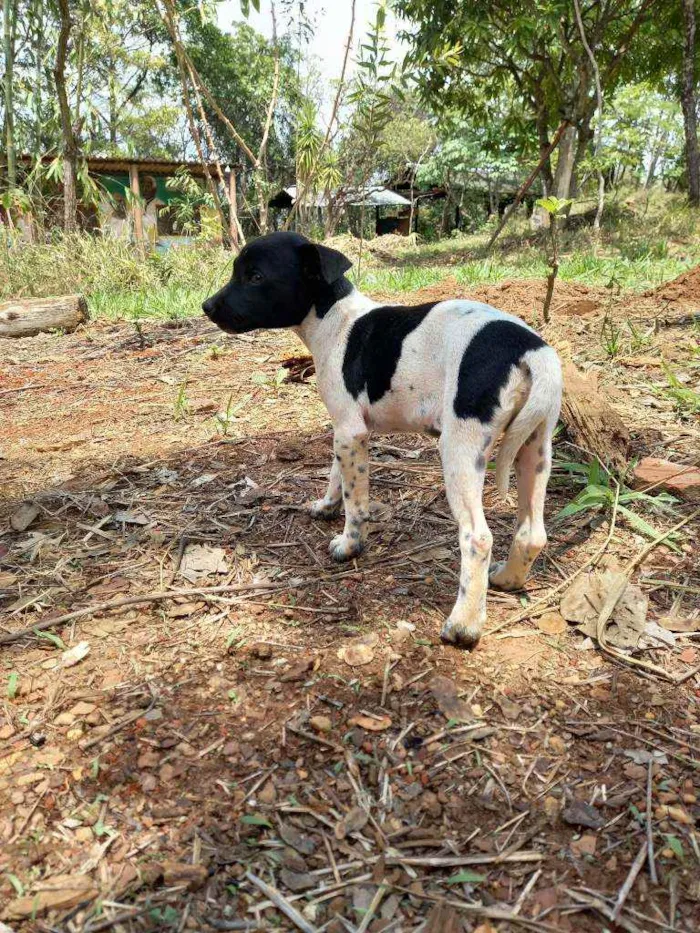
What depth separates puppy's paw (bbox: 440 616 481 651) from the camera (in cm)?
242

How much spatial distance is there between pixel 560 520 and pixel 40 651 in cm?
244

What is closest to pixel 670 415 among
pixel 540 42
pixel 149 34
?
pixel 540 42

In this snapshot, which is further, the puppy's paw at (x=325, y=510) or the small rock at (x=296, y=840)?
the puppy's paw at (x=325, y=510)

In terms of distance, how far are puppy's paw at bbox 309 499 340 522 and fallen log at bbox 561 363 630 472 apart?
1419 millimetres

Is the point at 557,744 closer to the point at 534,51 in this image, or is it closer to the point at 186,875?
the point at 186,875

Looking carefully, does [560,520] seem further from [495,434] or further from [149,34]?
[149,34]

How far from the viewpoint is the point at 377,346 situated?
2.87m

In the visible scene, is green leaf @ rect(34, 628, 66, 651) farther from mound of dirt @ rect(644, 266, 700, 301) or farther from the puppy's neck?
mound of dirt @ rect(644, 266, 700, 301)

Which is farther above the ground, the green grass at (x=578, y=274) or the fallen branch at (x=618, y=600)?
the green grass at (x=578, y=274)

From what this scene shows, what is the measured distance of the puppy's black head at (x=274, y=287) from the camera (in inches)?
121

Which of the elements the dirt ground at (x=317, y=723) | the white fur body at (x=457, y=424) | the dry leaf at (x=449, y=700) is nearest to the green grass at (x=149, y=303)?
the dirt ground at (x=317, y=723)

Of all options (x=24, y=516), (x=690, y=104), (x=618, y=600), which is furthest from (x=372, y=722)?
(x=690, y=104)

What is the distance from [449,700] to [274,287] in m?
1.99

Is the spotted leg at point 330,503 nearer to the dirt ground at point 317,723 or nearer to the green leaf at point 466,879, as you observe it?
the dirt ground at point 317,723
